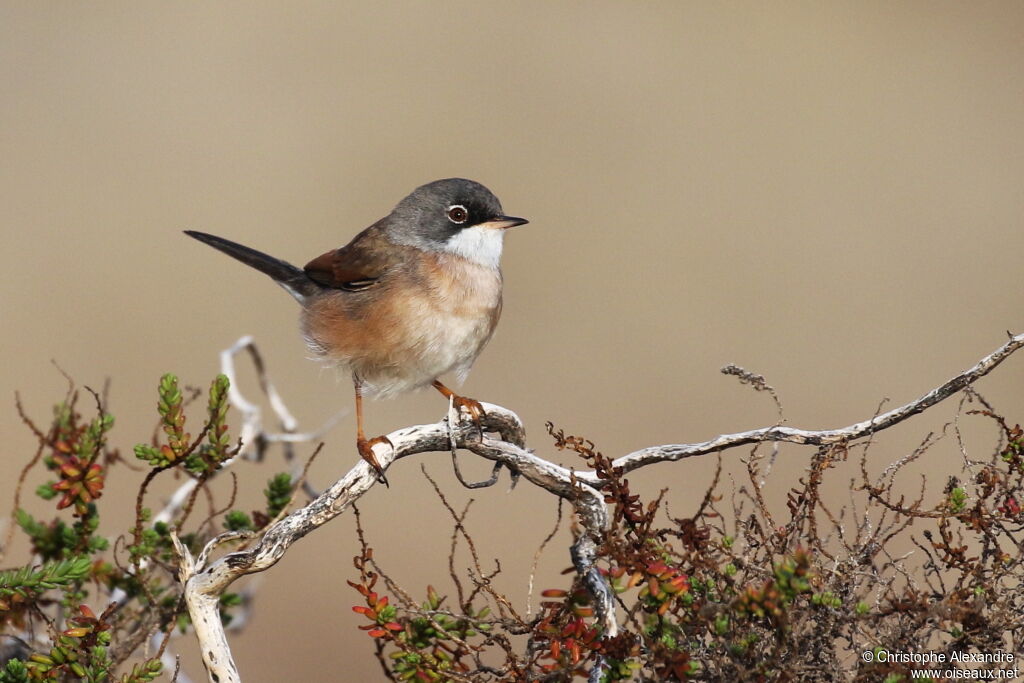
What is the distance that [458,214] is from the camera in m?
5.16

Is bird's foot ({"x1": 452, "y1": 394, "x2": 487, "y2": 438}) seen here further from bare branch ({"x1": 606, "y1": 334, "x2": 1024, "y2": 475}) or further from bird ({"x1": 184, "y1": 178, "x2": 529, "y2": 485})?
bare branch ({"x1": 606, "y1": 334, "x2": 1024, "y2": 475})

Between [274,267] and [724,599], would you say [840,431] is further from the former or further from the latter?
[274,267]

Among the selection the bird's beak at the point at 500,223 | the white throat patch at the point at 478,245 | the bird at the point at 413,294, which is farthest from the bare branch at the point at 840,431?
→ the bird's beak at the point at 500,223

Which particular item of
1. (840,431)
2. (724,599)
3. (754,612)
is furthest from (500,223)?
(754,612)

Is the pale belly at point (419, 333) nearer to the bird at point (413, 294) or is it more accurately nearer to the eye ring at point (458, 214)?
the bird at point (413, 294)

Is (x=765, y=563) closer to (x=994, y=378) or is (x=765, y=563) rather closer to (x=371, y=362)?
(x=371, y=362)

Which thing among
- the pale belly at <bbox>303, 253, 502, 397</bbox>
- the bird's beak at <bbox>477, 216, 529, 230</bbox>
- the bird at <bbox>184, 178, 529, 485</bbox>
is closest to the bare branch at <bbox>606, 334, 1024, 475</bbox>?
the bird at <bbox>184, 178, 529, 485</bbox>

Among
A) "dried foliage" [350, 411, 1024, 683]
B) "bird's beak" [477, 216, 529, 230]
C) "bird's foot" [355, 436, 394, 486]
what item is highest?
"bird's beak" [477, 216, 529, 230]

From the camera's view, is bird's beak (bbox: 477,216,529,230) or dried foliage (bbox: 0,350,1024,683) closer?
dried foliage (bbox: 0,350,1024,683)

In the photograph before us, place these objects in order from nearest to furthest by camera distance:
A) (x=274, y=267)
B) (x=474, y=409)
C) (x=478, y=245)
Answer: (x=474, y=409) < (x=478, y=245) < (x=274, y=267)

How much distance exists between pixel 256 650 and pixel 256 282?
5.29 meters

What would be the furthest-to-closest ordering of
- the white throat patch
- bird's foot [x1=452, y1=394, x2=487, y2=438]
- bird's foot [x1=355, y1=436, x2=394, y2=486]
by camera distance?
the white throat patch, bird's foot [x1=452, y1=394, x2=487, y2=438], bird's foot [x1=355, y1=436, x2=394, y2=486]

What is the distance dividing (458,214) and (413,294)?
598mm

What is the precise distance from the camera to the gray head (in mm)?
5078
